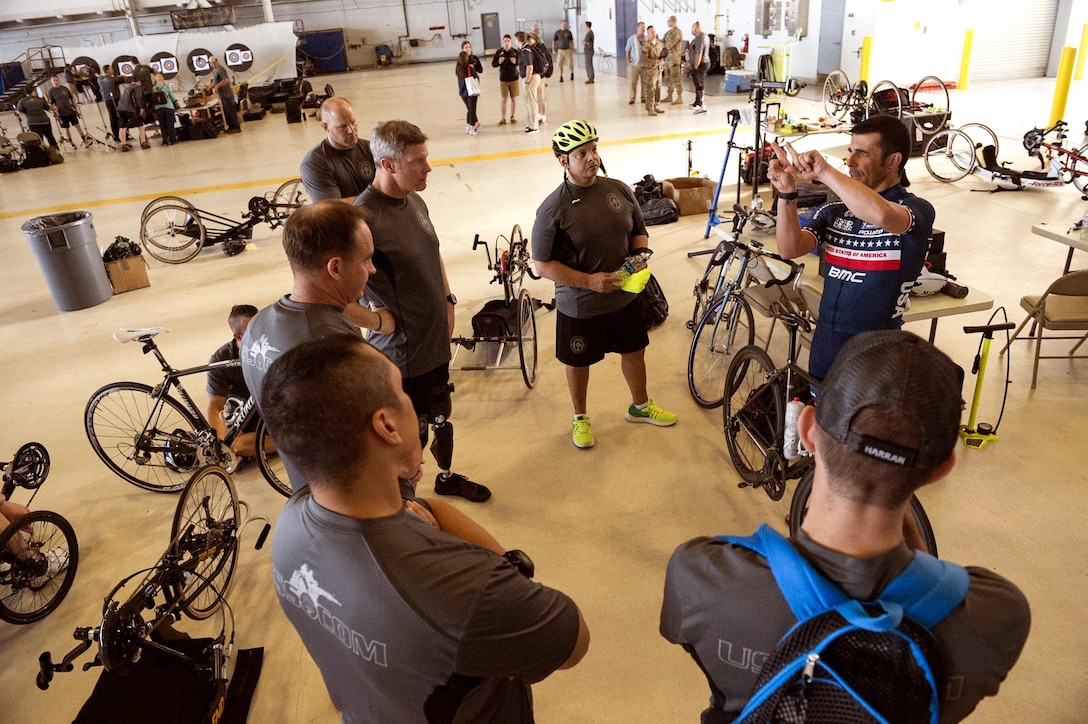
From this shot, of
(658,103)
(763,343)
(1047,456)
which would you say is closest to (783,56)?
(658,103)

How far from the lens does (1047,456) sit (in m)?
4.22

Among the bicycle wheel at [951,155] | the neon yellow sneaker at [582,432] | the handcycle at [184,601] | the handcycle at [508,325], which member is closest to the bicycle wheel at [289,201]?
the handcycle at [508,325]

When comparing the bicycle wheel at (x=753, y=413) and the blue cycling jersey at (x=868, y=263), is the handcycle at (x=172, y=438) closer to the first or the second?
the bicycle wheel at (x=753, y=413)

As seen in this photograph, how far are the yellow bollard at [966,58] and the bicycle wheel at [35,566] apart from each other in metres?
19.8

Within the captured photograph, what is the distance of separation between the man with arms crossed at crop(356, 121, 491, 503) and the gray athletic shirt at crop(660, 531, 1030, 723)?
7.93 feet

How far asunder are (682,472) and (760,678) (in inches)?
125

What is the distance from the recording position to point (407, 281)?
11.5 ft

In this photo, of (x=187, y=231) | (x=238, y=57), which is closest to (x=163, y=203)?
(x=187, y=231)

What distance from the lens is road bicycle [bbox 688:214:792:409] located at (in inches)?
177

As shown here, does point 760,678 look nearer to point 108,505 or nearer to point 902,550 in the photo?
point 902,550

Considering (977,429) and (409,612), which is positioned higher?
(409,612)

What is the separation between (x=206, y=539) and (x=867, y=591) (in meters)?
3.05

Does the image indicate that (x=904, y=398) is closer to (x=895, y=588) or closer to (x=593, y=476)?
(x=895, y=588)

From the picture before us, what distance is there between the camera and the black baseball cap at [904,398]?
122cm
